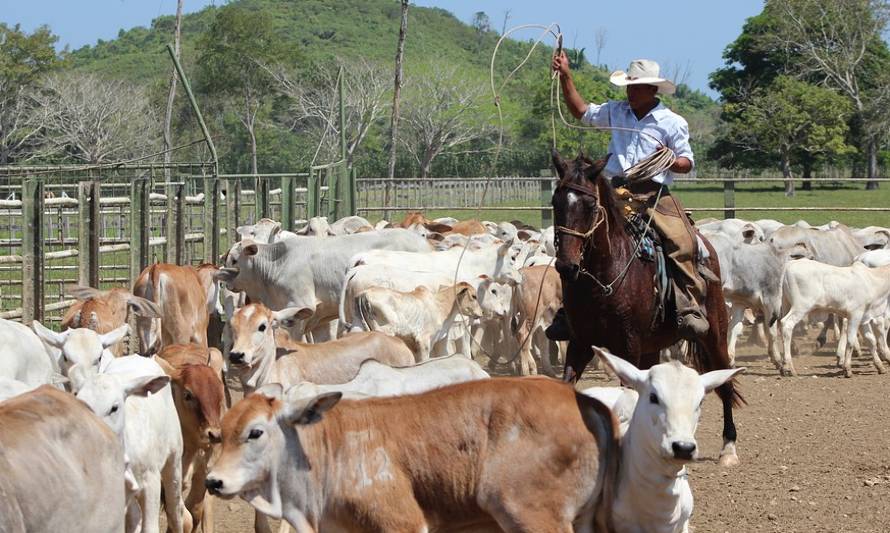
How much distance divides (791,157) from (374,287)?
6243cm

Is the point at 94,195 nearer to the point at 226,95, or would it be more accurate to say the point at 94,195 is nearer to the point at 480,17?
the point at 226,95

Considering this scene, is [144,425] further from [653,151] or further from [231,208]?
[231,208]

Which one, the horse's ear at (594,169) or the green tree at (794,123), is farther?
the green tree at (794,123)

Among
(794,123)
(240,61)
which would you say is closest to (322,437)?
(794,123)

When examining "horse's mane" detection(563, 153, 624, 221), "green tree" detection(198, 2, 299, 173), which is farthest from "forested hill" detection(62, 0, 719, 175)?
"horse's mane" detection(563, 153, 624, 221)

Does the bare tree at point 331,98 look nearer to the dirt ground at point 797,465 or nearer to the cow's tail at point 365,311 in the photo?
the dirt ground at point 797,465

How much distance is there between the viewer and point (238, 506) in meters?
9.52

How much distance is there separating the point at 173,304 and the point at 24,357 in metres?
4.03

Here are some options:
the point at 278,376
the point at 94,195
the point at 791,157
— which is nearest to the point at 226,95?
the point at 791,157

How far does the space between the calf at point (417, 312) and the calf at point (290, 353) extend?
7.48 feet

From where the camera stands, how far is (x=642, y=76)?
9617 millimetres

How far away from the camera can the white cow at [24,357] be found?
351 inches

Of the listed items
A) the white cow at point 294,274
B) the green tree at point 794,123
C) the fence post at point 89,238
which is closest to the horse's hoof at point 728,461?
the white cow at point 294,274

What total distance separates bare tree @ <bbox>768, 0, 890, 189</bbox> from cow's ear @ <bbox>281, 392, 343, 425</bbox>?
7071 cm
